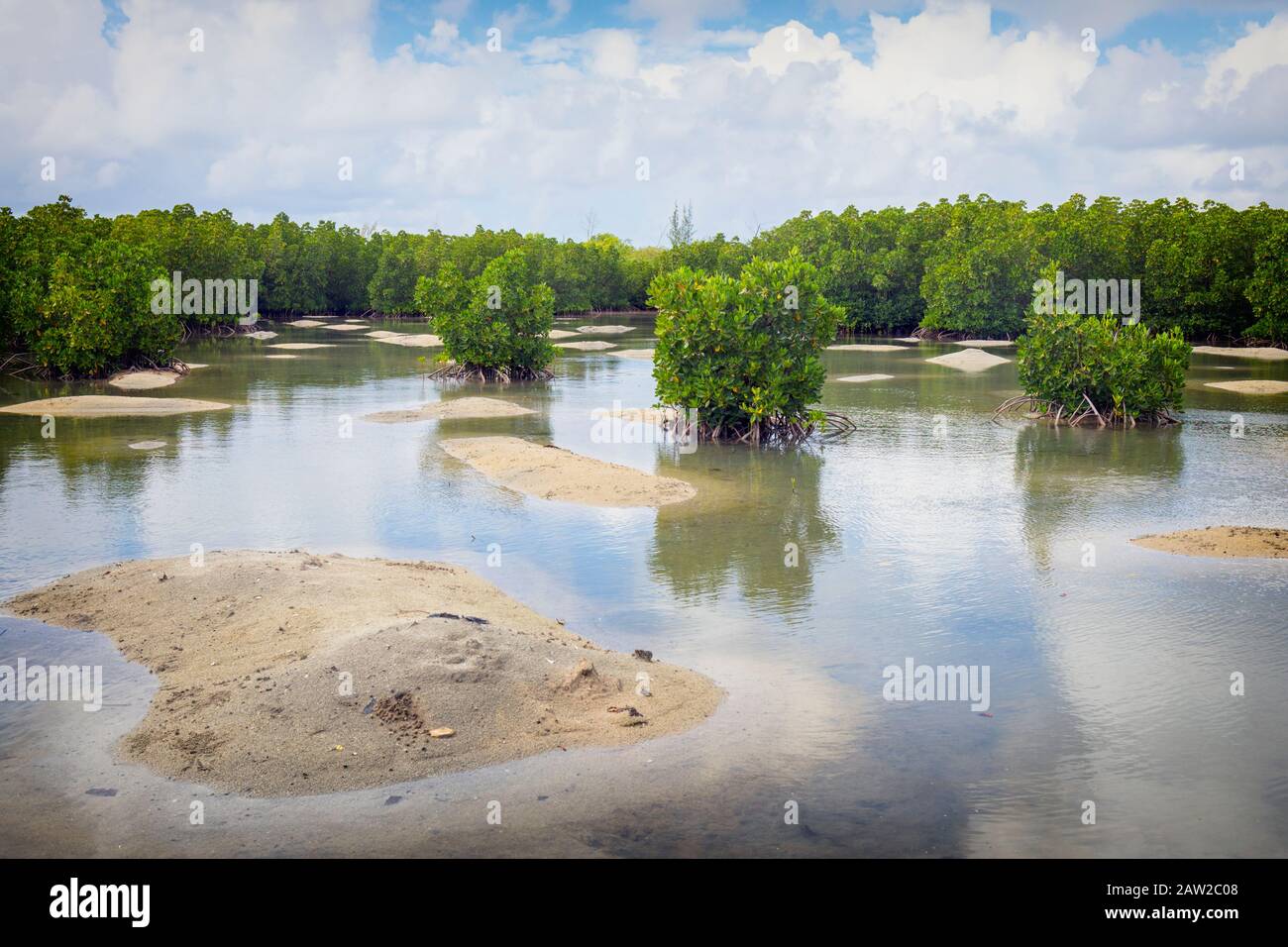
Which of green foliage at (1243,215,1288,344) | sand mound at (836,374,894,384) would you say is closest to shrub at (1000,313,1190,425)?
sand mound at (836,374,894,384)

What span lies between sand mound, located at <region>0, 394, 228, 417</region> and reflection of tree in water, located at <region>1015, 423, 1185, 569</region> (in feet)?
63.5

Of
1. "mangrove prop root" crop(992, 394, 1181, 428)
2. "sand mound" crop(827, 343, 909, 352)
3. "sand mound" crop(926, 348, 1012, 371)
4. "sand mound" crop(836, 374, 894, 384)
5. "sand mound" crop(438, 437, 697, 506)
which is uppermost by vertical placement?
"sand mound" crop(827, 343, 909, 352)

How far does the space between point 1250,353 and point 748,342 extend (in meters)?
34.9

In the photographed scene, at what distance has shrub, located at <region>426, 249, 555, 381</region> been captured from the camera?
3209cm

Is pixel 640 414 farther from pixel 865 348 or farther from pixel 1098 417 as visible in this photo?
pixel 865 348

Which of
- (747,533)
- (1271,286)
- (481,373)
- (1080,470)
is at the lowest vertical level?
(747,533)

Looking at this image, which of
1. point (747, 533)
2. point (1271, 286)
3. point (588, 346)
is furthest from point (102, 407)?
point (1271, 286)

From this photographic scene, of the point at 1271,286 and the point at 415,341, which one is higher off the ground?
the point at 1271,286

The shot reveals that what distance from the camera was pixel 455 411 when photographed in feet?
86.1

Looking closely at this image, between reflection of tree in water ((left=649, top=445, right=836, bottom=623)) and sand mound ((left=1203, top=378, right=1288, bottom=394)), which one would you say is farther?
sand mound ((left=1203, top=378, right=1288, bottom=394))

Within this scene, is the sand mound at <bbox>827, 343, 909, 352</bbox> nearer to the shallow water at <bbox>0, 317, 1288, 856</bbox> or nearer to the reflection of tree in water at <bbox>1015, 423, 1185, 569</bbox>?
the reflection of tree in water at <bbox>1015, 423, 1185, 569</bbox>
